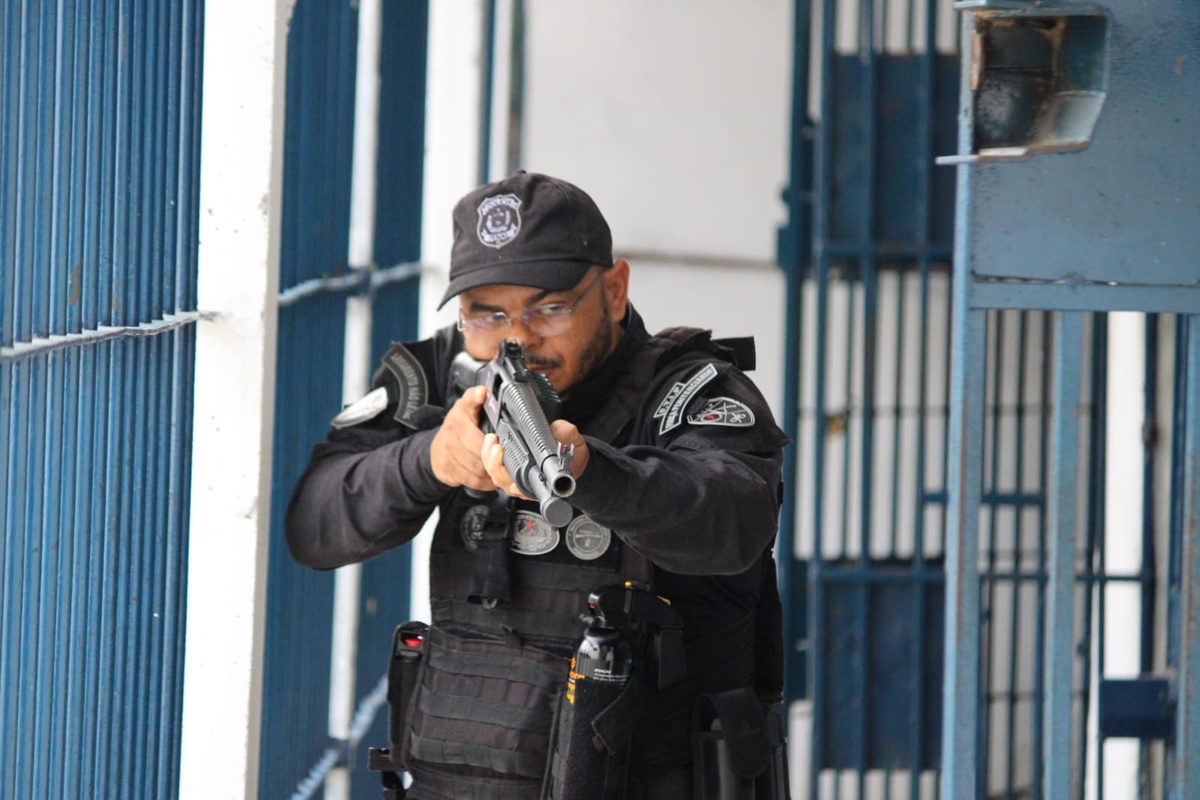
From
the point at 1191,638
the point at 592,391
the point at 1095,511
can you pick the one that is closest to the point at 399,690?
the point at 592,391

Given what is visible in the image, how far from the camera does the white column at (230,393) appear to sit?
87.6 inches

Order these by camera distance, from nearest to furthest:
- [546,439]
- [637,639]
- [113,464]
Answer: [546,439], [113,464], [637,639]

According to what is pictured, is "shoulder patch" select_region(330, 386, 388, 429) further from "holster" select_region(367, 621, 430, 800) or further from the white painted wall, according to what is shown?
the white painted wall

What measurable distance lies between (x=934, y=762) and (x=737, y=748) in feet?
8.11

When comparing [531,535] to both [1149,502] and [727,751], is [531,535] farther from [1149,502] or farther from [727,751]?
[1149,502]

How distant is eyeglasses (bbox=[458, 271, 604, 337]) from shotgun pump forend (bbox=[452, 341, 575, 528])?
0.28ft

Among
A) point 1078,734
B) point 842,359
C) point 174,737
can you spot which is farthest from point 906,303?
point 174,737

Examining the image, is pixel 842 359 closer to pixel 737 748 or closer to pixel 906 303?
pixel 906 303

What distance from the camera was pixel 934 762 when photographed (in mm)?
4484

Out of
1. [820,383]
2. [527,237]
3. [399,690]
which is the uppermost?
[527,237]

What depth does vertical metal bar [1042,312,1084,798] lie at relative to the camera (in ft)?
6.88

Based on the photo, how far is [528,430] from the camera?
1852 mm

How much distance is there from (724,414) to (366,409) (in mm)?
633

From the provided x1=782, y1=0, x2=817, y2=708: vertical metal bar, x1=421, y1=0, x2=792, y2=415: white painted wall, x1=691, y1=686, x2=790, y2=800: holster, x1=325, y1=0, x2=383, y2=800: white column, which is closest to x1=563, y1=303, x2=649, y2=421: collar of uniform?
x1=691, y1=686, x2=790, y2=800: holster
